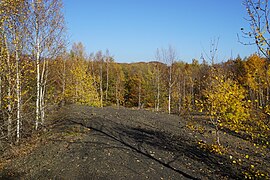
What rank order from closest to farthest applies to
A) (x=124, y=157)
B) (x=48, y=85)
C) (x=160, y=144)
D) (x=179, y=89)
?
1. (x=124, y=157)
2. (x=160, y=144)
3. (x=48, y=85)
4. (x=179, y=89)

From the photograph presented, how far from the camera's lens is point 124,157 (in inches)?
344

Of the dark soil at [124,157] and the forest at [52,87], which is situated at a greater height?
the forest at [52,87]

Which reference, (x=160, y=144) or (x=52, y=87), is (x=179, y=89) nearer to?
(x=52, y=87)

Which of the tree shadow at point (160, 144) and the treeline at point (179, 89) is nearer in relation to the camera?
the treeline at point (179, 89)

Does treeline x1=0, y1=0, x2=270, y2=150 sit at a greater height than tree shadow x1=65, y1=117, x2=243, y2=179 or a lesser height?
→ greater

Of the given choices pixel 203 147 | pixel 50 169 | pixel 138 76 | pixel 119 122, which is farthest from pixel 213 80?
pixel 138 76

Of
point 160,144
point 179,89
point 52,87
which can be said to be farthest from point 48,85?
point 179,89

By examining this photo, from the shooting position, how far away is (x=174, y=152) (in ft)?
31.5

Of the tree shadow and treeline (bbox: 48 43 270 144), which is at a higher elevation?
treeline (bbox: 48 43 270 144)

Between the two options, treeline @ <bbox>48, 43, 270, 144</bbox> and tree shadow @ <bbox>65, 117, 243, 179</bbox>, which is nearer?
treeline @ <bbox>48, 43, 270, 144</bbox>

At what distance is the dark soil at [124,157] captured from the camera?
773 cm

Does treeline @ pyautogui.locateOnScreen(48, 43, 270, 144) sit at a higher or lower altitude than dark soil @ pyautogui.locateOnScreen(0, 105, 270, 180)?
higher

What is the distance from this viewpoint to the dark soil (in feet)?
25.4

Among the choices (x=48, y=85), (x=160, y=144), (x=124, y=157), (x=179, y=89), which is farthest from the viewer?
(x=179, y=89)
